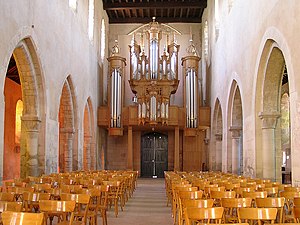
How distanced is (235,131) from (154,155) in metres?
10.9

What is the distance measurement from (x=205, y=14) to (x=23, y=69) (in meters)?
17.4

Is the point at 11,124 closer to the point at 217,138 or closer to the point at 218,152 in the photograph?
the point at 217,138

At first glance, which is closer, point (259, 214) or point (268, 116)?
point (259, 214)

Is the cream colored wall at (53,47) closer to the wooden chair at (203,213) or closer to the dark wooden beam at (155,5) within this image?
the dark wooden beam at (155,5)

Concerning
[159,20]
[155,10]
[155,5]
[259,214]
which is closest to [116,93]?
[155,5]

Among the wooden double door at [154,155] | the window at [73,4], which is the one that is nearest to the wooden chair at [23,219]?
the window at [73,4]

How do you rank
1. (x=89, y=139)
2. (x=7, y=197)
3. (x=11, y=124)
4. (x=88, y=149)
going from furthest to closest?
(x=89, y=139), (x=88, y=149), (x=11, y=124), (x=7, y=197)

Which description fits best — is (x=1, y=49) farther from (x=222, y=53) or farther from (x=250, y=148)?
(x=222, y=53)

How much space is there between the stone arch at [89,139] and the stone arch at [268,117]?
1174 cm

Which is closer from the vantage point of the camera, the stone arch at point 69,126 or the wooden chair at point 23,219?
the wooden chair at point 23,219

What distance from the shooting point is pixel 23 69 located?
16.3m

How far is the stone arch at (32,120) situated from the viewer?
54.0ft

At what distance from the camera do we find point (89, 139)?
26.4 m

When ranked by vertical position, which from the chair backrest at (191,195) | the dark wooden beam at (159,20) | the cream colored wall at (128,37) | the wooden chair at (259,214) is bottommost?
the chair backrest at (191,195)
